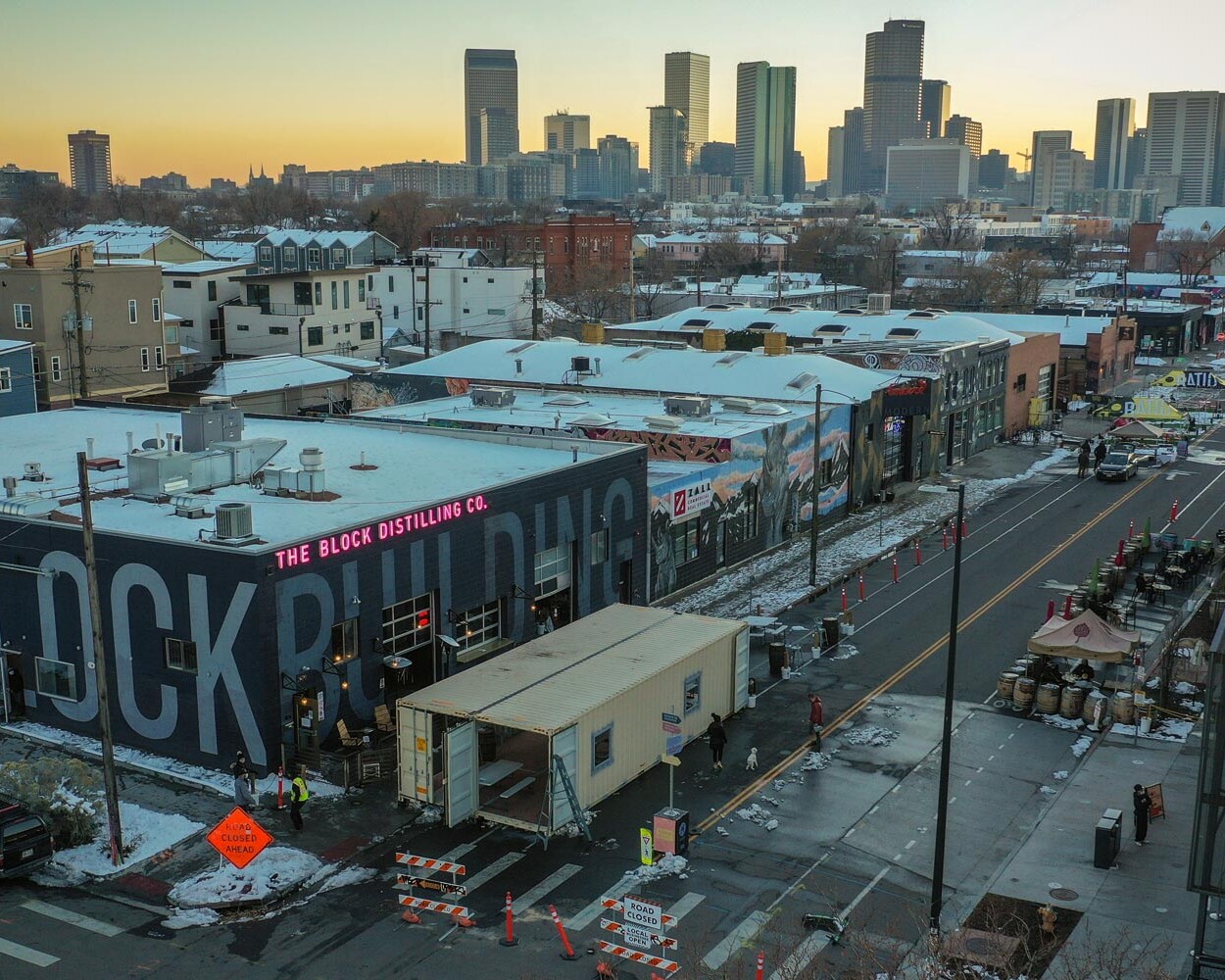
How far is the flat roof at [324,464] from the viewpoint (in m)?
31.7

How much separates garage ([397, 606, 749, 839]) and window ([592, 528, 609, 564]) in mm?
7313

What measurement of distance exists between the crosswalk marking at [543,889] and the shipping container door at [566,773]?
130cm

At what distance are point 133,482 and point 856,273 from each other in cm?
15718

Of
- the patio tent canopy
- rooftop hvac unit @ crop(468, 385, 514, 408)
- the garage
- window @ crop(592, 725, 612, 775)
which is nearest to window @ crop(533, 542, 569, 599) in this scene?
the garage

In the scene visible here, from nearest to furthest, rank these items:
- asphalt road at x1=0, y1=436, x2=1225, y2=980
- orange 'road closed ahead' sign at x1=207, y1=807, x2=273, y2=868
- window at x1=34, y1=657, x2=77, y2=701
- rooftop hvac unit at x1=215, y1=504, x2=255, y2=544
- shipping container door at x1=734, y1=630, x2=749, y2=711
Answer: asphalt road at x1=0, y1=436, x2=1225, y2=980, orange 'road closed ahead' sign at x1=207, y1=807, x2=273, y2=868, rooftop hvac unit at x1=215, y1=504, x2=255, y2=544, window at x1=34, y1=657, x2=77, y2=701, shipping container door at x1=734, y1=630, x2=749, y2=711

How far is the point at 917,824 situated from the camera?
2675 cm

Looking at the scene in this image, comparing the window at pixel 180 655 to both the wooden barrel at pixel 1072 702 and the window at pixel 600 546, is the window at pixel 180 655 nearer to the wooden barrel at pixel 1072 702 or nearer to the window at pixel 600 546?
the window at pixel 600 546

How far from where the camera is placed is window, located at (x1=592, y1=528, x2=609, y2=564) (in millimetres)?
39281

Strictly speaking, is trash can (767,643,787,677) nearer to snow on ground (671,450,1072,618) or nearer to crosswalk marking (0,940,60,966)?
snow on ground (671,450,1072,618)

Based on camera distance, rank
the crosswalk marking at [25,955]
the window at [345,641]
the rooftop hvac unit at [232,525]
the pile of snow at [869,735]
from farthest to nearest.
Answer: the pile of snow at [869,735] → the window at [345,641] → the rooftop hvac unit at [232,525] → the crosswalk marking at [25,955]

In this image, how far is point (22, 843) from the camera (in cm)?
2369

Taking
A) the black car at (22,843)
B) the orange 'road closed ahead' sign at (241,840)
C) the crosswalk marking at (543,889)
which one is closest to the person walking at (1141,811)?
the crosswalk marking at (543,889)

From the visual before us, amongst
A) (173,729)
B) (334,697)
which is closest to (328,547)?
(334,697)

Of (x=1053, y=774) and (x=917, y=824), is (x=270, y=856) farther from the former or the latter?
(x=1053, y=774)
